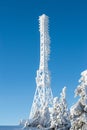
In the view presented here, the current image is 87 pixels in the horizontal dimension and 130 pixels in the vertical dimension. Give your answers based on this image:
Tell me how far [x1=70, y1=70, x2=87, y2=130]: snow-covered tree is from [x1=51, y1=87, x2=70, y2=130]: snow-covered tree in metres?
40.6

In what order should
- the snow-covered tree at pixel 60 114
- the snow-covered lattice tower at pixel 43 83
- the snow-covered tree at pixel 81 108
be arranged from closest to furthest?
1. the snow-covered tree at pixel 81 108
2. the snow-covered tree at pixel 60 114
3. the snow-covered lattice tower at pixel 43 83

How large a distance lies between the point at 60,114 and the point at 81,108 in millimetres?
42412

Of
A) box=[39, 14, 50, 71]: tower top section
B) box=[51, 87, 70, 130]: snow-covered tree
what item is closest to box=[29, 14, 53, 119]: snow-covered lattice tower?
box=[39, 14, 50, 71]: tower top section

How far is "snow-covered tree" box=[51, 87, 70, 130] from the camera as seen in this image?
9369 cm

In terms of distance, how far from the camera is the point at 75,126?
174ft

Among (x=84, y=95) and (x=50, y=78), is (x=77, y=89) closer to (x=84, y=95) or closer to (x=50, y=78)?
(x=84, y=95)

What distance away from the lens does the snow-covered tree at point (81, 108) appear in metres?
52.7

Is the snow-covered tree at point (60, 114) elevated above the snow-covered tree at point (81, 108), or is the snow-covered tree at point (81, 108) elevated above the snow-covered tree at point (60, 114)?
the snow-covered tree at point (60, 114)

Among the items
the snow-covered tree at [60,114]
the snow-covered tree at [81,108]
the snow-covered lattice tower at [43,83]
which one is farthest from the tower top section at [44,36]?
the snow-covered tree at [81,108]

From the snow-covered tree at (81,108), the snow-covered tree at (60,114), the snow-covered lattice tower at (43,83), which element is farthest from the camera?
the snow-covered lattice tower at (43,83)

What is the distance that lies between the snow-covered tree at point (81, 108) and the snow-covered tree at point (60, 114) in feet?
133

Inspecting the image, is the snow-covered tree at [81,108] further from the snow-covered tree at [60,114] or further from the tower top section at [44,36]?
the tower top section at [44,36]

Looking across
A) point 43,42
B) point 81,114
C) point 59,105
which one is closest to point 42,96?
point 43,42

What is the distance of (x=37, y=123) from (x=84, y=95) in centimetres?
8594
